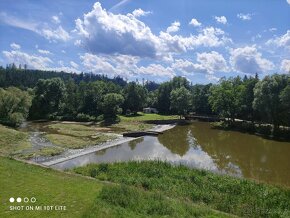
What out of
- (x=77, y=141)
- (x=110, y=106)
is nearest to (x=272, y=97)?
(x=77, y=141)

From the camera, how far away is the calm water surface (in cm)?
3078

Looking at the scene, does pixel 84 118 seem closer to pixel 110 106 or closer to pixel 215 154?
pixel 110 106

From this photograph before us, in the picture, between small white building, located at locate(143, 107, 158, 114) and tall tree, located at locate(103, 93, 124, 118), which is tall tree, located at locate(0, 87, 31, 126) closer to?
tall tree, located at locate(103, 93, 124, 118)

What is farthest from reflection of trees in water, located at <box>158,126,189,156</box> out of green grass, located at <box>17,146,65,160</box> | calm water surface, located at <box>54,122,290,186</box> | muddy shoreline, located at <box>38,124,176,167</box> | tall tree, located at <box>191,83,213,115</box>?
tall tree, located at <box>191,83,213,115</box>

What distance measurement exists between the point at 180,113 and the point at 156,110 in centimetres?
1399

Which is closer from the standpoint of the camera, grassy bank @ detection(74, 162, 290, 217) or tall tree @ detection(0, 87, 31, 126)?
grassy bank @ detection(74, 162, 290, 217)

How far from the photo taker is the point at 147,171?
76.9ft

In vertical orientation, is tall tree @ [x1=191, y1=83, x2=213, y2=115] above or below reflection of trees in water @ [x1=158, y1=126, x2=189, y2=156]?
above

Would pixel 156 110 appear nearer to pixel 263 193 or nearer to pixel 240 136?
pixel 240 136

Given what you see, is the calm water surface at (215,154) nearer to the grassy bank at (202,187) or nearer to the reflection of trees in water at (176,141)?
the reflection of trees in water at (176,141)

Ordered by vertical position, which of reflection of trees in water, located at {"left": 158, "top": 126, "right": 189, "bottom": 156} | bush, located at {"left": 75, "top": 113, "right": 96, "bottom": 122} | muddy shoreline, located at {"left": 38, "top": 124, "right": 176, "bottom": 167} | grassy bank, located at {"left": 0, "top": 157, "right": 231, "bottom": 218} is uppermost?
bush, located at {"left": 75, "top": 113, "right": 96, "bottom": 122}

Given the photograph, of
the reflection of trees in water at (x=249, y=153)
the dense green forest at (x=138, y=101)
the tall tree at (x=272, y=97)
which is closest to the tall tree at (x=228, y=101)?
the dense green forest at (x=138, y=101)

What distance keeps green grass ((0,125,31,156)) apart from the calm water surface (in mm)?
7250

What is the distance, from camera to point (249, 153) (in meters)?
40.1
